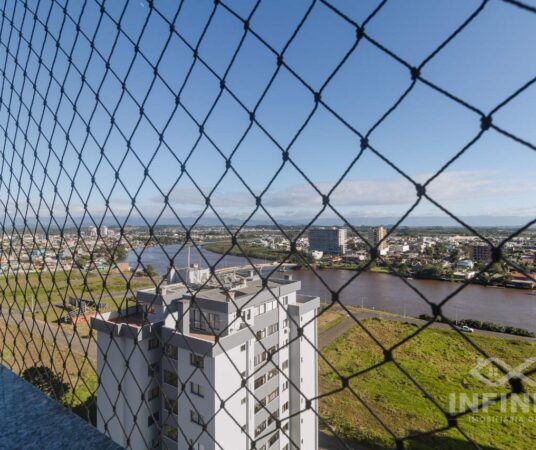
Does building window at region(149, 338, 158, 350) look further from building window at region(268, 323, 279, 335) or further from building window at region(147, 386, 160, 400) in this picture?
building window at region(268, 323, 279, 335)

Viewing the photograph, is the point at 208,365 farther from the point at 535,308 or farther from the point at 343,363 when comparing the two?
the point at 535,308

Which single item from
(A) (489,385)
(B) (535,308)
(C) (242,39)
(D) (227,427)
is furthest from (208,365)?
(B) (535,308)

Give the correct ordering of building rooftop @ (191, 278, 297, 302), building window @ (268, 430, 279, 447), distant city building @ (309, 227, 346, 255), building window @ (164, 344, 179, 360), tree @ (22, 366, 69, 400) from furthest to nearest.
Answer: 1. distant city building @ (309, 227, 346, 255)
2. building window @ (268, 430, 279, 447)
3. building rooftop @ (191, 278, 297, 302)
4. building window @ (164, 344, 179, 360)
5. tree @ (22, 366, 69, 400)

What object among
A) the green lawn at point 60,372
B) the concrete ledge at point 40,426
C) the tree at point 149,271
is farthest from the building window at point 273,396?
the concrete ledge at point 40,426

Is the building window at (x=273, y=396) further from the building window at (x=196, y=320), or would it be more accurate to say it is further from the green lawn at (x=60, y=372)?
the green lawn at (x=60, y=372)

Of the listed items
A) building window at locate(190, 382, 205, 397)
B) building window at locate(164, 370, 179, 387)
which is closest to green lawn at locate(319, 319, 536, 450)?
building window at locate(190, 382, 205, 397)
